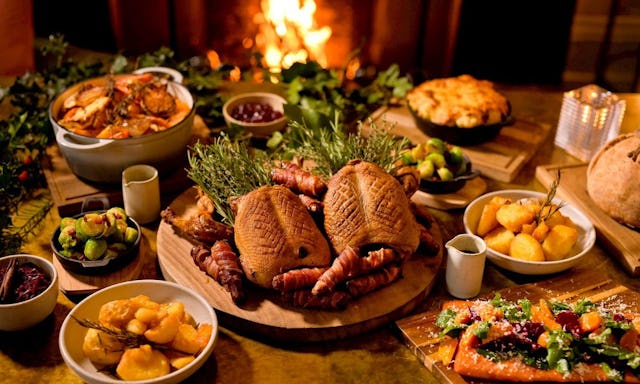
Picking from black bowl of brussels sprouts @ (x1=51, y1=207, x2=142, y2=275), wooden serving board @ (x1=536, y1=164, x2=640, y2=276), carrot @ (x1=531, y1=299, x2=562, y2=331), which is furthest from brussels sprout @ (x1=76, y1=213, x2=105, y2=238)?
wooden serving board @ (x1=536, y1=164, x2=640, y2=276)

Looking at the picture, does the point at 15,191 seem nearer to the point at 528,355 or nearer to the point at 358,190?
the point at 358,190

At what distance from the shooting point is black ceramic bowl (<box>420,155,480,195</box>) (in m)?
2.29

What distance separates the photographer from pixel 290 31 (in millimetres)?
4031

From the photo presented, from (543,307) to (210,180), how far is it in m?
1.00

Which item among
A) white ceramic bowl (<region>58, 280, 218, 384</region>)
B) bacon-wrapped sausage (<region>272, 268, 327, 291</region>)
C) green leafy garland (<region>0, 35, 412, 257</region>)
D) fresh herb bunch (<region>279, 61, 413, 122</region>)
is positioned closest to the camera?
white ceramic bowl (<region>58, 280, 218, 384</region>)

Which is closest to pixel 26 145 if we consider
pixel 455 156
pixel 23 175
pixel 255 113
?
pixel 23 175

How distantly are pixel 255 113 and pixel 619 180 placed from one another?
4.31 feet

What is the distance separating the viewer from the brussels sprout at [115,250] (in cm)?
189

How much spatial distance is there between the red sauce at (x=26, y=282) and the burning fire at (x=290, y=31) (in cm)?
234

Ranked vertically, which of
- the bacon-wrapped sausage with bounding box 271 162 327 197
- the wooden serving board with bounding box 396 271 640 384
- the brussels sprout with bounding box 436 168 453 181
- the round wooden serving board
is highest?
the bacon-wrapped sausage with bounding box 271 162 327 197

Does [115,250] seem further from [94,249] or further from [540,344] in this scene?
[540,344]

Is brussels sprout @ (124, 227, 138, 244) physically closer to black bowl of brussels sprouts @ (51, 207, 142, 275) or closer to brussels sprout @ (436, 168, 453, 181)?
black bowl of brussels sprouts @ (51, 207, 142, 275)

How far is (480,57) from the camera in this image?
177 inches

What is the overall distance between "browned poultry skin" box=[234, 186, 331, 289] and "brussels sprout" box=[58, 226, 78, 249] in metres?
0.44
